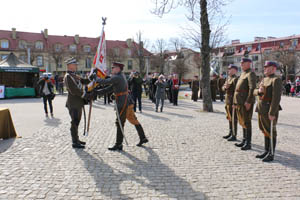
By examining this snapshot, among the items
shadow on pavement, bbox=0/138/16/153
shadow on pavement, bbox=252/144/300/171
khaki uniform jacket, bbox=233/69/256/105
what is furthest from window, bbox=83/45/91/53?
shadow on pavement, bbox=252/144/300/171

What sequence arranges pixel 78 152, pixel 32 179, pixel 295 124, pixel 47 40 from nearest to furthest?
pixel 32 179 → pixel 78 152 → pixel 295 124 → pixel 47 40

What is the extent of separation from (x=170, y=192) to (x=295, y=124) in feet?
25.3

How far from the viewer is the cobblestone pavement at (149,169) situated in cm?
396

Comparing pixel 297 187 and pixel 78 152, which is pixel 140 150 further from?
pixel 297 187

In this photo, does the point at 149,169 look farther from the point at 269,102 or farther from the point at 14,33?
the point at 14,33

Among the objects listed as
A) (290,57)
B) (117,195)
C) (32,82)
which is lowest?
(117,195)

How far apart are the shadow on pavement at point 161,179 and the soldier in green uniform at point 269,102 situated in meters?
2.03

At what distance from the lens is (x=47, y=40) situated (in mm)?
59406

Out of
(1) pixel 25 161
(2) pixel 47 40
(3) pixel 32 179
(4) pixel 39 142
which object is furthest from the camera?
(2) pixel 47 40

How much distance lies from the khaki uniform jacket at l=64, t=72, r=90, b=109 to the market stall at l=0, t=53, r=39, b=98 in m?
17.5

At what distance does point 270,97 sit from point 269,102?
10cm

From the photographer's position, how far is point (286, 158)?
560 cm

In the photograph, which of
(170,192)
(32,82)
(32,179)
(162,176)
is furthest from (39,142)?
(32,82)

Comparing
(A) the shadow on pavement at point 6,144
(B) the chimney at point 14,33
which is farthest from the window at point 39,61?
(A) the shadow on pavement at point 6,144
